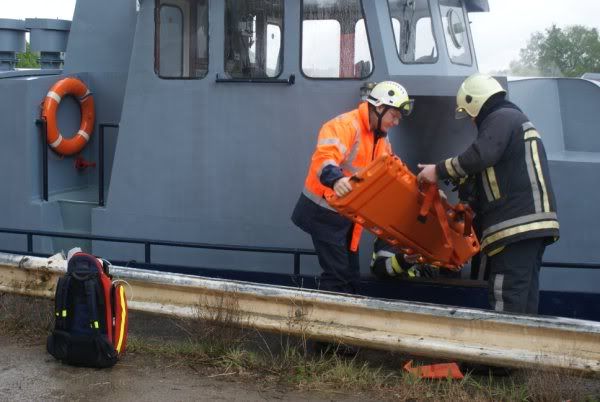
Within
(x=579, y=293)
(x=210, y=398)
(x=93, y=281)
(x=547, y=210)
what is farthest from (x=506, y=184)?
(x=93, y=281)

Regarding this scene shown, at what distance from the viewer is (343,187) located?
5.17m

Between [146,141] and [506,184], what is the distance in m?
2.85

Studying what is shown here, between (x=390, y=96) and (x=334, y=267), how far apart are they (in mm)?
1184

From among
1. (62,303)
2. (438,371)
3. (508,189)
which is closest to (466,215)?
(508,189)

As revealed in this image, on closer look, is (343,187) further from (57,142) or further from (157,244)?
(57,142)

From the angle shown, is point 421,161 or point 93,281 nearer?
point 93,281

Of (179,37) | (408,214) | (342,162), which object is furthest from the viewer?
(179,37)

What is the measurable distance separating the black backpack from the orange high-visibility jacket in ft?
4.66

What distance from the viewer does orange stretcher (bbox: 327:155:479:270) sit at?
5.14 m

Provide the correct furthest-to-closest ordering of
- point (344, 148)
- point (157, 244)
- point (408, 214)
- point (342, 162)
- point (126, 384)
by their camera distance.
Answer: point (157, 244) → point (342, 162) → point (344, 148) → point (408, 214) → point (126, 384)

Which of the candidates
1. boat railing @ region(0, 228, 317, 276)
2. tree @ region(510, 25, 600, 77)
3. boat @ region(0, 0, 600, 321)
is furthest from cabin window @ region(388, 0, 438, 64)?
tree @ region(510, 25, 600, 77)

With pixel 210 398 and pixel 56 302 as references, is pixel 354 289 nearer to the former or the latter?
pixel 210 398

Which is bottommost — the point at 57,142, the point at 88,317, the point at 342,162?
the point at 88,317

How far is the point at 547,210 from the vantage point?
5.06 metres
